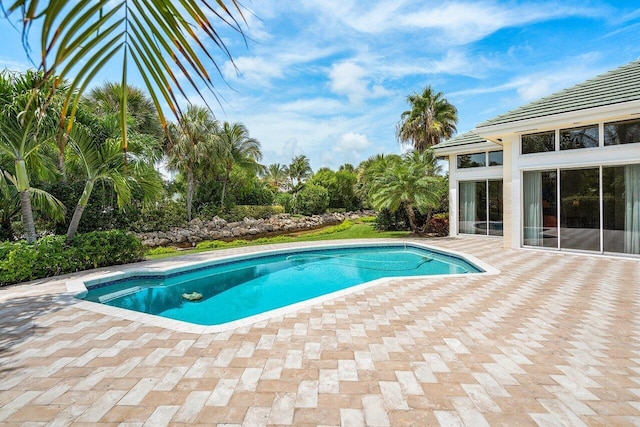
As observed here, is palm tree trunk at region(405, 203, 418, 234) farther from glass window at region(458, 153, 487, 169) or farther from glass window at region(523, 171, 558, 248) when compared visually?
glass window at region(523, 171, 558, 248)

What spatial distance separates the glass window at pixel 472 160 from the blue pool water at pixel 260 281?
4.97 metres

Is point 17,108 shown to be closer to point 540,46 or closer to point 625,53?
point 540,46

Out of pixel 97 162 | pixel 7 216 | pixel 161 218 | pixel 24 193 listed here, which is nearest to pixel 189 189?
pixel 161 218

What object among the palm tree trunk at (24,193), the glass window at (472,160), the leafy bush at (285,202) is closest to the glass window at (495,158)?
the glass window at (472,160)

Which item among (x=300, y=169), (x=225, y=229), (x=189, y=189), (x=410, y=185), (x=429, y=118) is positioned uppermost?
(x=429, y=118)

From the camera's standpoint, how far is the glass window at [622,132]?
9305mm

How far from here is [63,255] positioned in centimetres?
849

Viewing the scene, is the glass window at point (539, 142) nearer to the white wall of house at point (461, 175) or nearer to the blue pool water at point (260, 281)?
the white wall of house at point (461, 175)

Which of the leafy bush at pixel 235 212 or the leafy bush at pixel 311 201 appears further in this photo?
the leafy bush at pixel 311 201

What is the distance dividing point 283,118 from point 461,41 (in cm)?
785

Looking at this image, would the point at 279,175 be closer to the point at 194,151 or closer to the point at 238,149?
the point at 238,149

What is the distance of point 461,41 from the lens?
11.7m

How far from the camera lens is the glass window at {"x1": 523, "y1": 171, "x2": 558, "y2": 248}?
1089 centimetres

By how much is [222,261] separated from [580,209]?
11670mm
